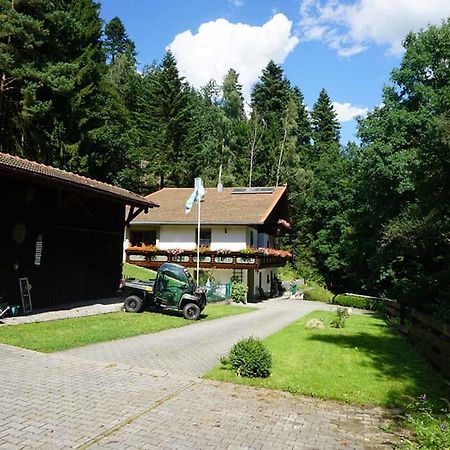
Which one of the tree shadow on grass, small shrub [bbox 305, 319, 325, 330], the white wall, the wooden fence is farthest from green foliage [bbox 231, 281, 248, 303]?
the wooden fence

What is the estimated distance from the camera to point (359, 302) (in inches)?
1297

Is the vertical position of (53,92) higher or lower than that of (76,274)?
higher

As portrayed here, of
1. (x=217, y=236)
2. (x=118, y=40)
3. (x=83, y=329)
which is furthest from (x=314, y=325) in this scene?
(x=118, y=40)

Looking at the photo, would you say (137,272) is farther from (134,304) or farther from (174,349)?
(174,349)

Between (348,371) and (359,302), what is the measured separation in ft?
81.9

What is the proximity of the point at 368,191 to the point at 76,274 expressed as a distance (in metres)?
21.2

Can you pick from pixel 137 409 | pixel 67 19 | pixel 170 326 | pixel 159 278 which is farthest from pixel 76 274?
pixel 67 19

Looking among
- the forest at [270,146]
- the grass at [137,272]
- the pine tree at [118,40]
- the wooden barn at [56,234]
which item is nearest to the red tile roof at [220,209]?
the grass at [137,272]

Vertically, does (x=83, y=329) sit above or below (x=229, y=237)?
below

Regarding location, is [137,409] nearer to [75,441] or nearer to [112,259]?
[75,441]

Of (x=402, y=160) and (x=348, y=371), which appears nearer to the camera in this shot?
(x=348, y=371)

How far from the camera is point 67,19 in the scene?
32.7 meters

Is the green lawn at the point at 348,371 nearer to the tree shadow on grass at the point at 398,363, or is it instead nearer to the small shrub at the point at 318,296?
the tree shadow on grass at the point at 398,363

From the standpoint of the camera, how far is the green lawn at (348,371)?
7.77 meters
